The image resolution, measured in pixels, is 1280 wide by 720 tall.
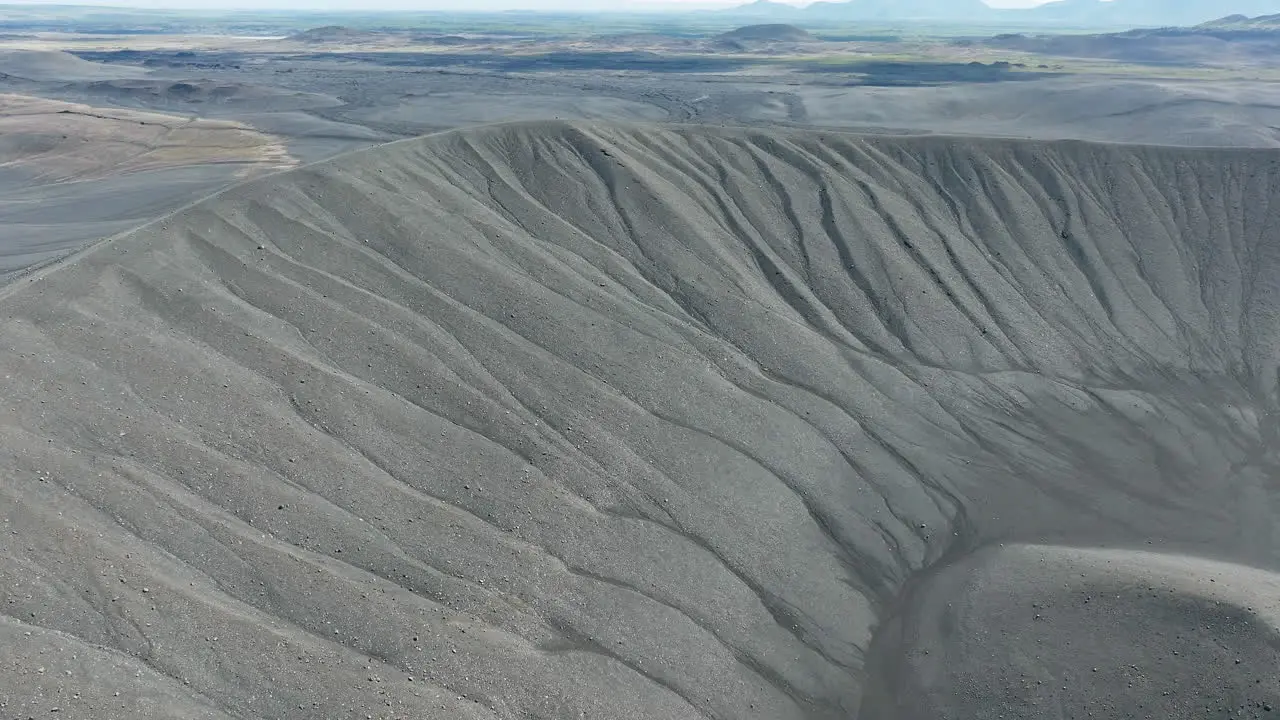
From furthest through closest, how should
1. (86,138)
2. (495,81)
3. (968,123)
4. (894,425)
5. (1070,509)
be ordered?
(495,81) → (968,123) → (86,138) → (894,425) → (1070,509)

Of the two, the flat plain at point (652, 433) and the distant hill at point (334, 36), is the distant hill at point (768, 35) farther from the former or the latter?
the flat plain at point (652, 433)

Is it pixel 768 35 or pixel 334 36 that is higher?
pixel 334 36

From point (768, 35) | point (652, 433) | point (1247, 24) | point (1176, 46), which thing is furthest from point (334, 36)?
point (1247, 24)

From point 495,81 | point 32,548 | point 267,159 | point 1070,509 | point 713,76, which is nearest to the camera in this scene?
point 32,548

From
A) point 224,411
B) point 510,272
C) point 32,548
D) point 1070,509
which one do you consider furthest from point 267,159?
point 1070,509

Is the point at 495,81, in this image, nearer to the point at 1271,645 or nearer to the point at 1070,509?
the point at 1070,509

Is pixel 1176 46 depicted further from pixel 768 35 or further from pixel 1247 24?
pixel 768 35

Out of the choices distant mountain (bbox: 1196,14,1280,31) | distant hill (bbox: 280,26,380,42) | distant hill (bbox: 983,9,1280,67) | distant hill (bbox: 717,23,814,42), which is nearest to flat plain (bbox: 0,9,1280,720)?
distant hill (bbox: 983,9,1280,67)

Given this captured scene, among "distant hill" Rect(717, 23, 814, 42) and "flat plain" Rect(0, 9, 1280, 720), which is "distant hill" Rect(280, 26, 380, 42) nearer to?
"distant hill" Rect(717, 23, 814, 42)
